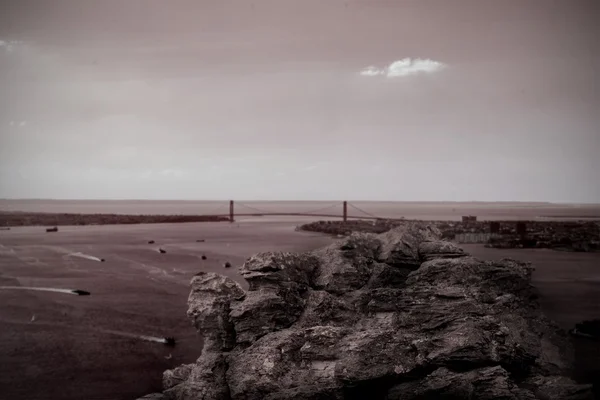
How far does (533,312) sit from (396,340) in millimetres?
3413

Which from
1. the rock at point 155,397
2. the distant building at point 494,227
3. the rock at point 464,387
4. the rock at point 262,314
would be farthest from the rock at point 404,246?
the rock at point 155,397

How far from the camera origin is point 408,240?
26.3 ft

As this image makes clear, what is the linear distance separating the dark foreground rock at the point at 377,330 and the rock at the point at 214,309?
0.06 ft

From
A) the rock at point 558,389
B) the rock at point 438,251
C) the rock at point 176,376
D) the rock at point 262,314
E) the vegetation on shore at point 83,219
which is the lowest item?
the rock at point 176,376

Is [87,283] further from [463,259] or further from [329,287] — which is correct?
[463,259]

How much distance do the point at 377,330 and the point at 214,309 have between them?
8.70 feet

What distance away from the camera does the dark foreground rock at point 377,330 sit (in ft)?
18.4

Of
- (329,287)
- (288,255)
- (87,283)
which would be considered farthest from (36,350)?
(329,287)

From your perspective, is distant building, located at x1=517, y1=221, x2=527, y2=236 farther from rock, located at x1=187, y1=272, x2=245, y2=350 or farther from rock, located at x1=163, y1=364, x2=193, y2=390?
rock, located at x1=163, y1=364, x2=193, y2=390

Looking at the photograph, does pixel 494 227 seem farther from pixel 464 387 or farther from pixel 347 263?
pixel 464 387

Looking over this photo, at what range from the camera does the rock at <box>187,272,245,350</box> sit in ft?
22.4

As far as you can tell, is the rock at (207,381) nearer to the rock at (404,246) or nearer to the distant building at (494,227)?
the rock at (404,246)

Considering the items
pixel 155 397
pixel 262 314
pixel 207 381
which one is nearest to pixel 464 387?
pixel 262 314

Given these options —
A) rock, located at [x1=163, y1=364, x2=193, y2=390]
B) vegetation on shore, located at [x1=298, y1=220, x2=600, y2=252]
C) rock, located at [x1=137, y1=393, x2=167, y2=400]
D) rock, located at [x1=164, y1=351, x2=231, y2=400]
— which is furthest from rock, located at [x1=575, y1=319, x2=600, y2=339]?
rock, located at [x1=137, y1=393, x2=167, y2=400]
